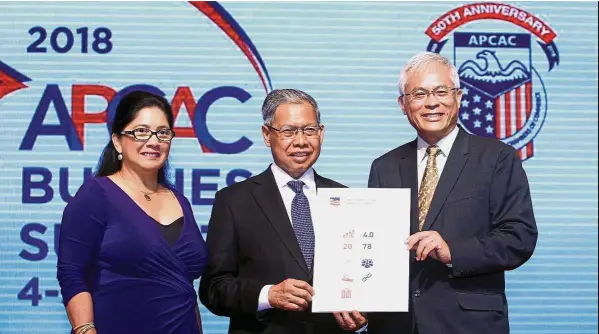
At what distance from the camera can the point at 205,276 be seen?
9.43 feet

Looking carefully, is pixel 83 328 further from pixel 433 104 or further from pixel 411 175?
pixel 433 104

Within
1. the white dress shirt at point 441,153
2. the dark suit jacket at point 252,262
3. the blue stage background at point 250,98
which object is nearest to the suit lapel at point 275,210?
the dark suit jacket at point 252,262

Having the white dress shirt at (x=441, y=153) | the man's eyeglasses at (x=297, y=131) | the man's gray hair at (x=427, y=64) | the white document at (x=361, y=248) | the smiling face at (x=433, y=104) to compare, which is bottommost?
the white document at (x=361, y=248)

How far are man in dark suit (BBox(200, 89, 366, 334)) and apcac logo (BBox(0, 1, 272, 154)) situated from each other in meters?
1.22

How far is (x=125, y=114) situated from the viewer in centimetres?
277

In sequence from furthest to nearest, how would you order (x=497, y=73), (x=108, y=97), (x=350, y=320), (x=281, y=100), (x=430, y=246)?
(x=497, y=73) → (x=108, y=97) → (x=281, y=100) → (x=350, y=320) → (x=430, y=246)

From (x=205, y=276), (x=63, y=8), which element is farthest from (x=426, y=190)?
(x=63, y=8)

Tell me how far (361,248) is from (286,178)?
43 centimetres

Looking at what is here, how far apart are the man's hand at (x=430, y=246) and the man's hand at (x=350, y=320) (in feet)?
0.90

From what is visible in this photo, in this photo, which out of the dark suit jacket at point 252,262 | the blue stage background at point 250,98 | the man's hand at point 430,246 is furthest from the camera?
the blue stage background at point 250,98

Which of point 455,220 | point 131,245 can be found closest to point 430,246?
point 455,220

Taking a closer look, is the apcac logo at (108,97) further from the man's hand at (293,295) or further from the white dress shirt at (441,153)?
the man's hand at (293,295)

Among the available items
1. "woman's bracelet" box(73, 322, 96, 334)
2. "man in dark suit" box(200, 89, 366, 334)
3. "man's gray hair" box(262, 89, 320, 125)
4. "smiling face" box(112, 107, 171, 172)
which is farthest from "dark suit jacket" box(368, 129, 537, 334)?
"woman's bracelet" box(73, 322, 96, 334)

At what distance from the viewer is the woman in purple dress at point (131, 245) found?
8.57ft
